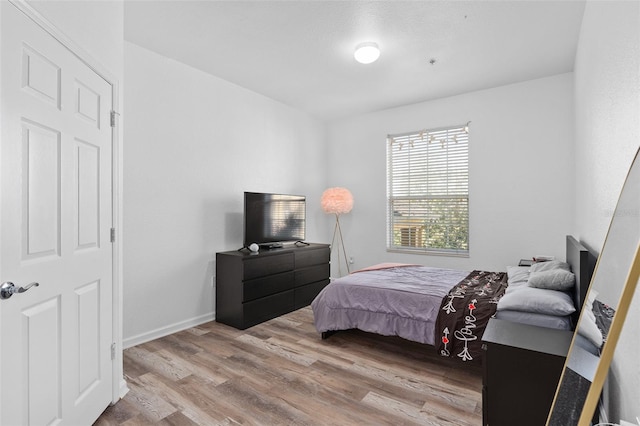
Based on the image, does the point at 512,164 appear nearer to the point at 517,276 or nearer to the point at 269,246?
the point at 517,276

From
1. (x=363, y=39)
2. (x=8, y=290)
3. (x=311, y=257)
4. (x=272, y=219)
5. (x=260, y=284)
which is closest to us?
(x=8, y=290)

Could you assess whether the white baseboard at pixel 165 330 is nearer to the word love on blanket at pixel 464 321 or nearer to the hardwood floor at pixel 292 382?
the hardwood floor at pixel 292 382

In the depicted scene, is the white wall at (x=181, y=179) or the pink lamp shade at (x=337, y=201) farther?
the pink lamp shade at (x=337, y=201)

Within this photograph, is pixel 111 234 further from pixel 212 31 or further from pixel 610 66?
pixel 610 66

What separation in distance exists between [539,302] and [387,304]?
115 cm

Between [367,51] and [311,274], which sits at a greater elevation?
[367,51]

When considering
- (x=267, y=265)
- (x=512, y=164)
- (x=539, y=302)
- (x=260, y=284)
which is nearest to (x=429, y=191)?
(x=512, y=164)

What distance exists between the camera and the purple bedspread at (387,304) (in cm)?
277

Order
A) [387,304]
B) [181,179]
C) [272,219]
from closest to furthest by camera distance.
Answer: [387,304] < [181,179] < [272,219]

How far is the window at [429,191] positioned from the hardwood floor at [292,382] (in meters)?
1.96

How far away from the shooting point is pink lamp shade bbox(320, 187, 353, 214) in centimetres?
509

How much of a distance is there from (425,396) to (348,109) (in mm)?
4113

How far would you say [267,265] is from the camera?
3.93m

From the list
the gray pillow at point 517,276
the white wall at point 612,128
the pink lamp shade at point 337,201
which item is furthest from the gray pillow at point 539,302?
the pink lamp shade at point 337,201
